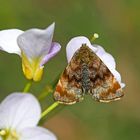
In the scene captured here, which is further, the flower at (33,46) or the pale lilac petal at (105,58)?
the pale lilac petal at (105,58)

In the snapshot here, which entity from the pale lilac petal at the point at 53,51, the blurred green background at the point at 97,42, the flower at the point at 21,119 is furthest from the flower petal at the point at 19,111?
the blurred green background at the point at 97,42

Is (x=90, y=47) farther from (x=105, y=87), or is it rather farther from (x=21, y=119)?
(x=21, y=119)

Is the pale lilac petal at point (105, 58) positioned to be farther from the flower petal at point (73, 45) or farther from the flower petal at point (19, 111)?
the flower petal at point (19, 111)

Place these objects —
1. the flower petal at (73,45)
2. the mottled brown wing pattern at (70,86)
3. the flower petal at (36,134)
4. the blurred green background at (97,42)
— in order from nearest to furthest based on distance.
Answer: the flower petal at (36,134) < the mottled brown wing pattern at (70,86) < the flower petal at (73,45) < the blurred green background at (97,42)

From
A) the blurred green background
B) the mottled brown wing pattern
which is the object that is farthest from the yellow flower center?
the blurred green background

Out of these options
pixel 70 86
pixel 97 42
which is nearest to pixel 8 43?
pixel 70 86

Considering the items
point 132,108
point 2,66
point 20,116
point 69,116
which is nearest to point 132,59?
point 132,108
